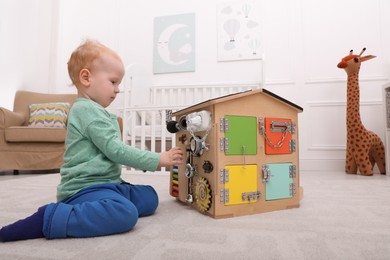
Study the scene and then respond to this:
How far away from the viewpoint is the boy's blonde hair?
2.28 feet

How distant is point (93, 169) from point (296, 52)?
2.19 metres

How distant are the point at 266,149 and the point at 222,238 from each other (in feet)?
1.14

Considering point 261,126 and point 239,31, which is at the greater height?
point 239,31

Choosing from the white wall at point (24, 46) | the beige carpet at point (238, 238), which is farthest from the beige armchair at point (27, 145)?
the beige carpet at point (238, 238)

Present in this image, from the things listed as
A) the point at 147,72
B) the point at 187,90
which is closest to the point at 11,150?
the point at 147,72

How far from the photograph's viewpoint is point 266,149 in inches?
31.4

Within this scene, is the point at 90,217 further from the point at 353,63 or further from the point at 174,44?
the point at 174,44

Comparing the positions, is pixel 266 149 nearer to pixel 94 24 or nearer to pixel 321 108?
pixel 321 108

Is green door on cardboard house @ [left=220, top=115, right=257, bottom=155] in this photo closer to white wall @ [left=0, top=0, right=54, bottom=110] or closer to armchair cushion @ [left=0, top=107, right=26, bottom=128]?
armchair cushion @ [left=0, top=107, right=26, bottom=128]

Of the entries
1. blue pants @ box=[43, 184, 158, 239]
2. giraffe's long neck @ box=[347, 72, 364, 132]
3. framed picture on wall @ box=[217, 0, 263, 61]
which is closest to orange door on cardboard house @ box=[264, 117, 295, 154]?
blue pants @ box=[43, 184, 158, 239]

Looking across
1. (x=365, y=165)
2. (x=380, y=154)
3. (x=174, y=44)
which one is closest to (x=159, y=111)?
(x=174, y=44)

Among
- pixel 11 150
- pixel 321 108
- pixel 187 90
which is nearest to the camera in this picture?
pixel 11 150

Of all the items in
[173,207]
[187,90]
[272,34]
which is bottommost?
[173,207]

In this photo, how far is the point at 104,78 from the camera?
71cm
